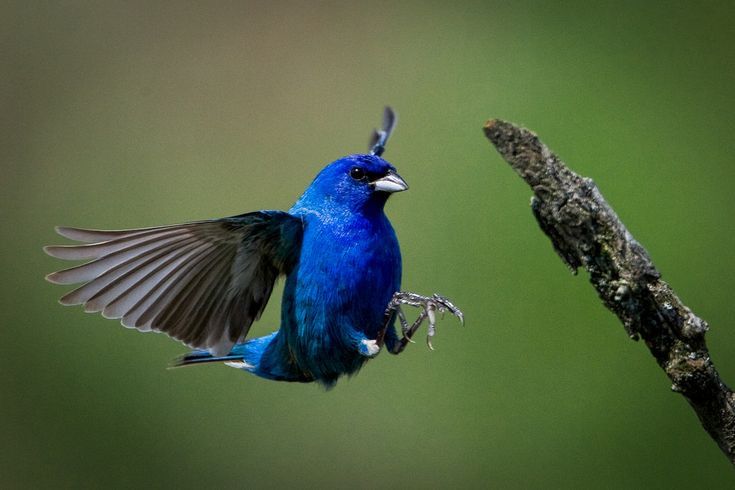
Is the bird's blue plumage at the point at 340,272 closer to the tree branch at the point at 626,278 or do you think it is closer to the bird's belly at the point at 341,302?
the bird's belly at the point at 341,302

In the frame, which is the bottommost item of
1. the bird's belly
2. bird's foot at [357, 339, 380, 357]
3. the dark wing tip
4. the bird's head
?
bird's foot at [357, 339, 380, 357]

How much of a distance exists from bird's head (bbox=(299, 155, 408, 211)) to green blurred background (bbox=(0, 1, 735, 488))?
6.83 ft

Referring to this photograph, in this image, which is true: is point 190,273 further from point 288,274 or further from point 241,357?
point 241,357

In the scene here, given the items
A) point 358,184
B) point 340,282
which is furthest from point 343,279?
point 358,184

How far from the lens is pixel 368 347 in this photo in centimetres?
341

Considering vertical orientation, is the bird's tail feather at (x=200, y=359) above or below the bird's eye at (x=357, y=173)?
below

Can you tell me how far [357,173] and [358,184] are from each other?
4cm

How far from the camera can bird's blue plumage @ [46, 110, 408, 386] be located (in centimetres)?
324

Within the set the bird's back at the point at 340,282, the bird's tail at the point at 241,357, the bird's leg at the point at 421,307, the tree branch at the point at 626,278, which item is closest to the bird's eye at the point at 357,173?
the bird's back at the point at 340,282

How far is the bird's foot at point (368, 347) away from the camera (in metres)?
3.40

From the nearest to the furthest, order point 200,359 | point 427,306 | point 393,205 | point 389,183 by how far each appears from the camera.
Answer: point 427,306 → point 389,183 → point 200,359 → point 393,205

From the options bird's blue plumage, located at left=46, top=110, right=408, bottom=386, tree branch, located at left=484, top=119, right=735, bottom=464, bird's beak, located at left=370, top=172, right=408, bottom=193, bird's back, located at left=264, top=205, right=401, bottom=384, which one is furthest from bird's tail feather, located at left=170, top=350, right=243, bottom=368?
tree branch, located at left=484, top=119, right=735, bottom=464

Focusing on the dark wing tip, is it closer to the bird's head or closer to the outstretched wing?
the bird's head

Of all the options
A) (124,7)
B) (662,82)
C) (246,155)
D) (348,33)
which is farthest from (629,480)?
(124,7)
